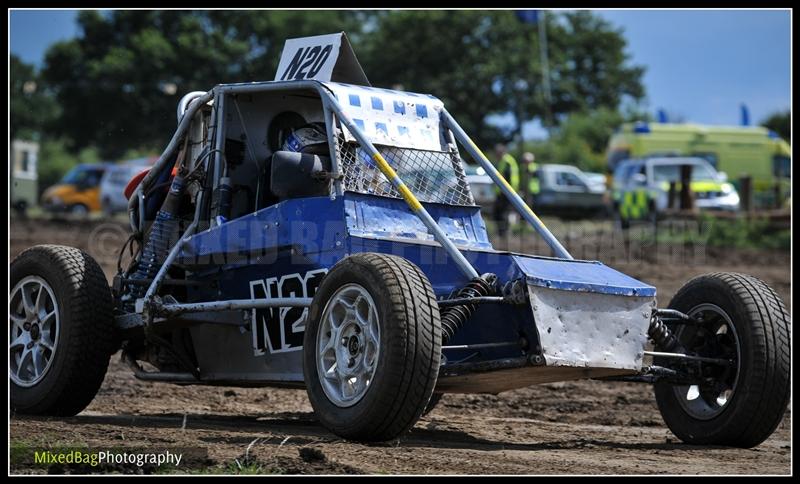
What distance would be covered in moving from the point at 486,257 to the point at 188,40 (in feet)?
121

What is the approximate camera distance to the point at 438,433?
7.51 metres

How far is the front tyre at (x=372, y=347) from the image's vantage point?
5871 millimetres

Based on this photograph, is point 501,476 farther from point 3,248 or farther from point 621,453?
point 3,248

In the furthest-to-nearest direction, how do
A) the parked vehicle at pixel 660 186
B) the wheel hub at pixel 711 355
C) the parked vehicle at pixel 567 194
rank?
the parked vehicle at pixel 567 194 → the parked vehicle at pixel 660 186 → the wheel hub at pixel 711 355

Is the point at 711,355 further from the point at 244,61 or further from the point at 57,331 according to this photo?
the point at 244,61

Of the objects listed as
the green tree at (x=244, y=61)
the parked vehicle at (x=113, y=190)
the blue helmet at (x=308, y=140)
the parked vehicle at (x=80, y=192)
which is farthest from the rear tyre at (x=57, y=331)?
the green tree at (x=244, y=61)

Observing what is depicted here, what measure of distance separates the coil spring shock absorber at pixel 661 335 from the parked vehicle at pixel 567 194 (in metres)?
24.6

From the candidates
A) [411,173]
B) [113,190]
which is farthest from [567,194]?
[411,173]

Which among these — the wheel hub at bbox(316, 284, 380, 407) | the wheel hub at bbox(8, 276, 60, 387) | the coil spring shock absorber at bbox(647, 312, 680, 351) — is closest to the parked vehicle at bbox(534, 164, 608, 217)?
the wheel hub at bbox(8, 276, 60, 387)

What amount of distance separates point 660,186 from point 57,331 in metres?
23.0

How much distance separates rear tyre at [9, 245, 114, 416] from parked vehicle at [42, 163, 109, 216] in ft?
91.6

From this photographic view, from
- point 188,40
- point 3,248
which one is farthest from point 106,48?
point 3,248

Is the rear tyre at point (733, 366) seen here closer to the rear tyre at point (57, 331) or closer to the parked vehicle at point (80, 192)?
the rear tyre at point (57, 331)

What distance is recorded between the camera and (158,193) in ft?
27.7
